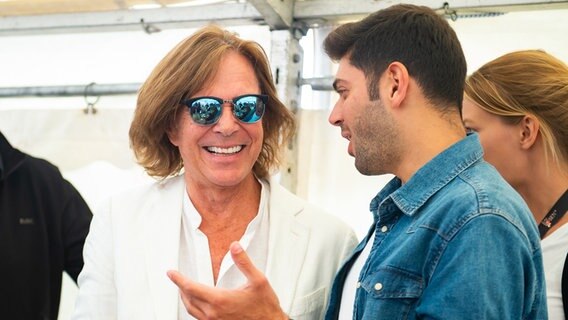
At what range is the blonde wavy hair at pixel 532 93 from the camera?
1.69 metres

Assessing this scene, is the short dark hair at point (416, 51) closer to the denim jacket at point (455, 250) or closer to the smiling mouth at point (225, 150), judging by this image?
the denim jacket at point (455, 250)

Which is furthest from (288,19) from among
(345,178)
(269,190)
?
(269,190)

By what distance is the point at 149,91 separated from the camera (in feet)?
5.95

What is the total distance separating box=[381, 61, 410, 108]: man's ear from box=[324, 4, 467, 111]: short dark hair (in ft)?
0.06

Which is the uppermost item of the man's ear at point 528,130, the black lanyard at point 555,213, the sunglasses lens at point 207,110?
the sunglasses lens at point 207,110

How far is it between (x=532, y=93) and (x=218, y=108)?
34.7 inches

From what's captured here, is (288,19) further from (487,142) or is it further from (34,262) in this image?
(34,262)

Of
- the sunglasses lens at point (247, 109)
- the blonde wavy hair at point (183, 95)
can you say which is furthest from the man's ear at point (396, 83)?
the blonde wavy hair at point (183, 95)

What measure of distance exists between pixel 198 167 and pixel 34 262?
36.2 inches

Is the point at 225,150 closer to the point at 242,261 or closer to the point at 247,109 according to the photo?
the point at 247,109

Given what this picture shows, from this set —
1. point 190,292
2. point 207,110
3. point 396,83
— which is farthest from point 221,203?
point 396,83

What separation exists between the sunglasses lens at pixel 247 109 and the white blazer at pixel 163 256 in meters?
0.27

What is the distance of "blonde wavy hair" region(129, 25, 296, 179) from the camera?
68.8 inches

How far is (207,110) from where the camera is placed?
170 cm
